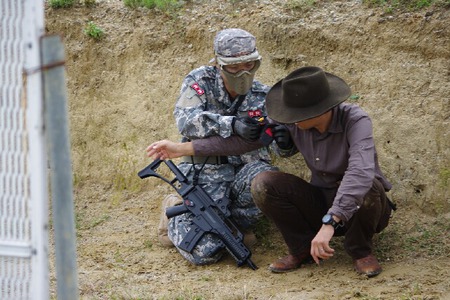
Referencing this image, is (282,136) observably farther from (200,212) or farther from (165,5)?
(165,5)

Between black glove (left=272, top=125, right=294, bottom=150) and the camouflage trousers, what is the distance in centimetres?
62

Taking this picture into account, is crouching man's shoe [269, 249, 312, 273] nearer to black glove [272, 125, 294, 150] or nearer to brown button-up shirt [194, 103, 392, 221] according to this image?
brown button-up shirt [194, 103, 392, 221]

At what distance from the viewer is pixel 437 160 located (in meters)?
5.89

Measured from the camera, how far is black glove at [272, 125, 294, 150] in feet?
17.0

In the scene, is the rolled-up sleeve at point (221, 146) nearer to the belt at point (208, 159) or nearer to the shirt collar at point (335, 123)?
the belt at point (208, 159)

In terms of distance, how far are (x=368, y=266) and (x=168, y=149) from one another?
1691 millimetres

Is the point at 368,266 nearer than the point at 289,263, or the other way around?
the point at 368,266

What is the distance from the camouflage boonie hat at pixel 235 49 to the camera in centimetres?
552

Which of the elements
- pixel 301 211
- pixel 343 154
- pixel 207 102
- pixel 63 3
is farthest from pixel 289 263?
pixel 63 3

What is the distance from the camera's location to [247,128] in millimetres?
5309

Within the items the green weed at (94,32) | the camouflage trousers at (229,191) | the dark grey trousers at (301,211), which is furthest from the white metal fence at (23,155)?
the green weed at (94,32)

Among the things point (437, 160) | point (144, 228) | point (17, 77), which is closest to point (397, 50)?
point (437, 160)

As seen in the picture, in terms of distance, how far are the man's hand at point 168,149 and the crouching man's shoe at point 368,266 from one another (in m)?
1.50

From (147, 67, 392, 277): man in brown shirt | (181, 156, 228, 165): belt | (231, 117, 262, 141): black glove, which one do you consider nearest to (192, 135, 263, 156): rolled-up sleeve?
(147, 67, 392, 277): man in brown shirt
